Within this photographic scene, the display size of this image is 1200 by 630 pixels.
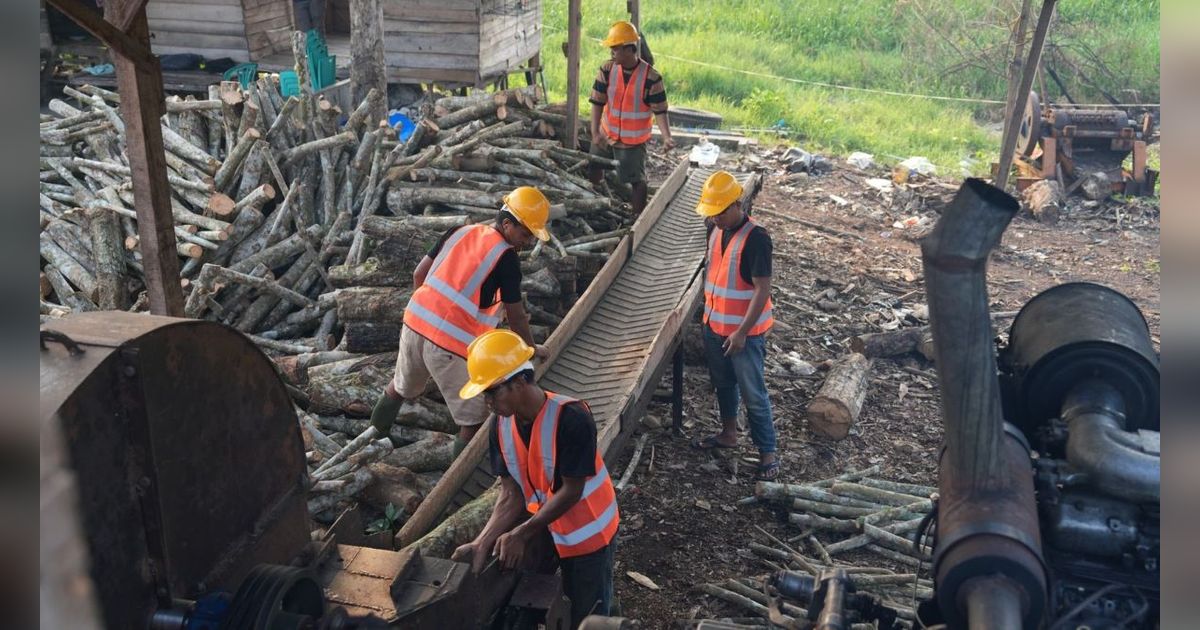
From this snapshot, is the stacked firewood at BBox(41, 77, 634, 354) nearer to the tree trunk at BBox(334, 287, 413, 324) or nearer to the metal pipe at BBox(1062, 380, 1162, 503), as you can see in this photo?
the tree trunk at BBox(334, 287, 413, 324)

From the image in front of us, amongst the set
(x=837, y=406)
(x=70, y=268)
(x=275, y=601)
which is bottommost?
(x=837, y=406)

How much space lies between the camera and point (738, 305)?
24.5 feet

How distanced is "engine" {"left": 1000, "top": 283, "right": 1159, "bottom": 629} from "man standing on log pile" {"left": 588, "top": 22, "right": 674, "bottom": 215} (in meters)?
6.39

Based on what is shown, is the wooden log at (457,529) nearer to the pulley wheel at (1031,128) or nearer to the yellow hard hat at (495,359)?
the yellow hard hat at (495,359)

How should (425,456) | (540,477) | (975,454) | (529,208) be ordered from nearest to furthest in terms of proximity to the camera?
(975,454)
(540,477)
(529,208)
(425,456)

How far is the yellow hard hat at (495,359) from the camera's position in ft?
14.5

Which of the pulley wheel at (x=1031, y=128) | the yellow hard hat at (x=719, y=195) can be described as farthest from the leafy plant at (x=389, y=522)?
the pulley wheel at (x=1031, y=128)

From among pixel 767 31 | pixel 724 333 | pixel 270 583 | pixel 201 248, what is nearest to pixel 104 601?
pixel 270 583

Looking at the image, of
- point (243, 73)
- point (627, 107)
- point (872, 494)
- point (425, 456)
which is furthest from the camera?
point (243, 73)

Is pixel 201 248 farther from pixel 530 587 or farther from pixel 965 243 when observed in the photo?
pixel 965 243

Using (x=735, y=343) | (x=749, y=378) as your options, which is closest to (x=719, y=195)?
(x=735, y=343)

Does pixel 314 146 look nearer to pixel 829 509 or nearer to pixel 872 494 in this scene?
pixel 829 509

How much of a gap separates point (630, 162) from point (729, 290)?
4139 mm

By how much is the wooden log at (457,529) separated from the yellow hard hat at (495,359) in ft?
3.95
